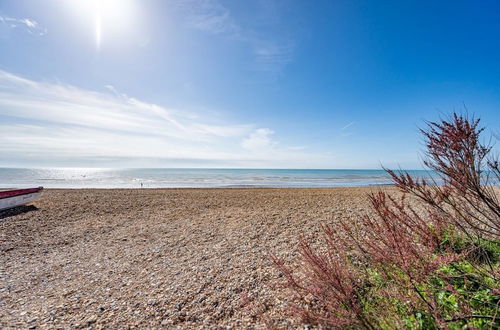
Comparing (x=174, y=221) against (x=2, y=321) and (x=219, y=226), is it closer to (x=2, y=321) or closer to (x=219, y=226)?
(x=219, y=226)

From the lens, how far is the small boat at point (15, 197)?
1091 cm

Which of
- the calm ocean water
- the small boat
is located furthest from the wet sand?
the calm ocean water

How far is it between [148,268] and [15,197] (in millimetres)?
11701

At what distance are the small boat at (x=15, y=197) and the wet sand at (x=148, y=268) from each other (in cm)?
78

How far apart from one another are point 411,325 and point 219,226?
22.3ft

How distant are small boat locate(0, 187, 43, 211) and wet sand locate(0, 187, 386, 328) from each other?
78 cm

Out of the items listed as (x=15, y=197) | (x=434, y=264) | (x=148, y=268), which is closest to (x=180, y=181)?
(x=15, y=197)

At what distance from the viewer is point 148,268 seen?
17.1ft

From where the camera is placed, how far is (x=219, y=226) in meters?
8.59

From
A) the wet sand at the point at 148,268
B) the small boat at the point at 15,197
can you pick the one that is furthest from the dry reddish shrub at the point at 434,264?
the small boat at the point at 15,197

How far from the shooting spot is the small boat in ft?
35.8

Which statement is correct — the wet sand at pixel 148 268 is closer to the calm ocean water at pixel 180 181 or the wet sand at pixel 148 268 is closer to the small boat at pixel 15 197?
the small boat at pixel 15 197

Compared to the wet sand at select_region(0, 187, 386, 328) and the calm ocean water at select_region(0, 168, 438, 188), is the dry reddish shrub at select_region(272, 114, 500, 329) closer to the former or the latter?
the wet sand at select_region(0, 187, 386, 328)

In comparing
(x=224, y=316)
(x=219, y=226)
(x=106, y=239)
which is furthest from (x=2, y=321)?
(x=219, y=226)
